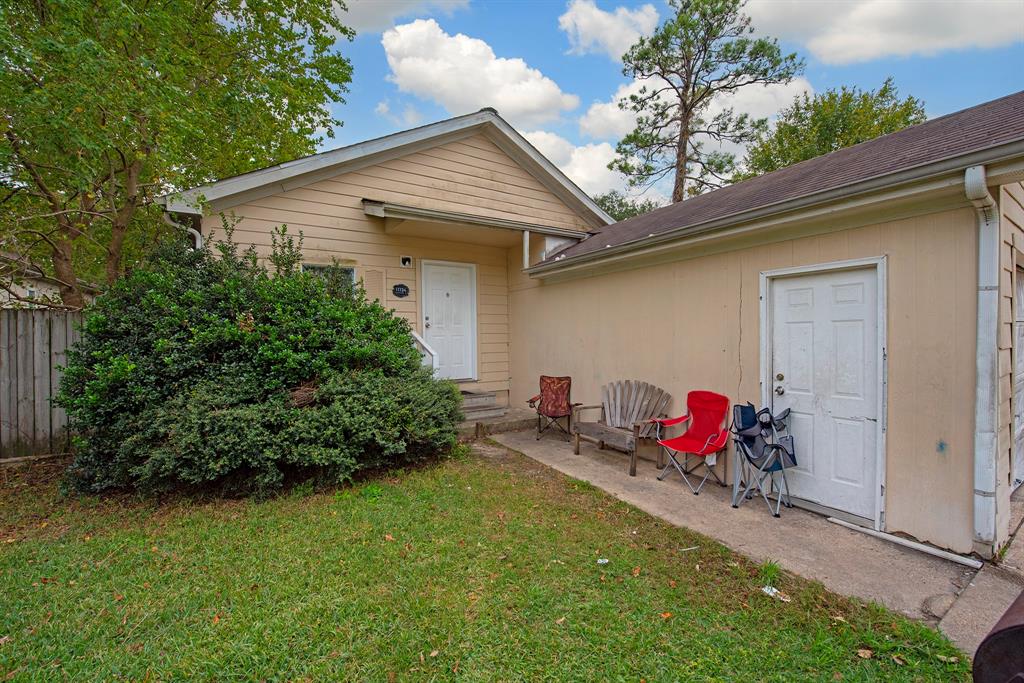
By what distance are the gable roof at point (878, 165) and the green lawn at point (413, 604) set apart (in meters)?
2.91

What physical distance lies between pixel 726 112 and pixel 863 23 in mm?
5944

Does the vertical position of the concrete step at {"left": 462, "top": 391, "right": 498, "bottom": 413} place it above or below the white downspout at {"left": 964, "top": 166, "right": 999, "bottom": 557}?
below

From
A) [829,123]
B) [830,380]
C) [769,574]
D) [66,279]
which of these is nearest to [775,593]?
[769,574]

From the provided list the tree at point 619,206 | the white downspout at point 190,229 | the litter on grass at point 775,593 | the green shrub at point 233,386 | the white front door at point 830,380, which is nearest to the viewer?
the litter on grass at point 775,593

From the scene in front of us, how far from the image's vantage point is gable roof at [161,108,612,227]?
599 centimetres

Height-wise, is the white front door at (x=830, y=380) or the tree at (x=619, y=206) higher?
the tree at (x=619, y=206)

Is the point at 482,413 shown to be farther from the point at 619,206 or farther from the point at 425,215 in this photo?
the point at 619,206

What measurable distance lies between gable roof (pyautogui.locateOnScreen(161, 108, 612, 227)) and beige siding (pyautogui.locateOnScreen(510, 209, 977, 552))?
3028 millimetres

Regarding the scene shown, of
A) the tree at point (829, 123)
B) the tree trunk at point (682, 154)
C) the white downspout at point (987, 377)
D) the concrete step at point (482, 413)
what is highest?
the tree at point (829, 123)

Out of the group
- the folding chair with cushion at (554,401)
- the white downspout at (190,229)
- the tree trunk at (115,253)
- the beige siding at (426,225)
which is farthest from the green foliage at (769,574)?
the tree trunk at (115,253)

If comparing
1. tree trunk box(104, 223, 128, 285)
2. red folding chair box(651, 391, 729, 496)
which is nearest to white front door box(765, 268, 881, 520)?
red folding chair box(651, 391, 729, 496)

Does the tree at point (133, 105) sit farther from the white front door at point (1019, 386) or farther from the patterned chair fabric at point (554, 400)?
the white front door at point (1019, 386)

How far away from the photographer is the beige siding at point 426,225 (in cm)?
673

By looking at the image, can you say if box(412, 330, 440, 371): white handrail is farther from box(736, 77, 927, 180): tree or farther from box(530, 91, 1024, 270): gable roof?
box(736, 77, 927, 180): tree
